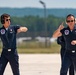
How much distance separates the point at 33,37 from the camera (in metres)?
40.2

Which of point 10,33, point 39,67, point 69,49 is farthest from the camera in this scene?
point 39,67

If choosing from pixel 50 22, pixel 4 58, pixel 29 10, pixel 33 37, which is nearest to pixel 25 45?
pixel 33 37

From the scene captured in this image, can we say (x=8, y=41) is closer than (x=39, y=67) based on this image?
Yes

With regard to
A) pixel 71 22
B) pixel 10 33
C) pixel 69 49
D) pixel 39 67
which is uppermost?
pixel 71 22

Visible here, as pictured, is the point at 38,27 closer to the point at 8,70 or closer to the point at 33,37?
the point at 33,37

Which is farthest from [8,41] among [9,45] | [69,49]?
[69,49]

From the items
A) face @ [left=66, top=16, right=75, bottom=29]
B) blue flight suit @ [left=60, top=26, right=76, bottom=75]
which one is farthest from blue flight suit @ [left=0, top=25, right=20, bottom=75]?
face @ [left=66, top=16, right=75, bottom=29]

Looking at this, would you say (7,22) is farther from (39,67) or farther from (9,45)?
(39,67)

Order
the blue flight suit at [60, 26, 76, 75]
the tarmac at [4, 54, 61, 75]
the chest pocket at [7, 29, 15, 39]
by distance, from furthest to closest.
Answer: the tarmac at [4, 54, 61, 75] < the chest pocket at [7, 29, 15, 39] < the blue flight suit at [60, 26, 76, 75]

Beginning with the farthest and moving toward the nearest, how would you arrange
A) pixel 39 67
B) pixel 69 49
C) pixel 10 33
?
pixel 39 67 < pixel 10 33 < pixel 69 49

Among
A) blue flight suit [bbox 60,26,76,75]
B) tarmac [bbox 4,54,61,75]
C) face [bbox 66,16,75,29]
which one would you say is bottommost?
tarmac [bbox 4,54,61,75]

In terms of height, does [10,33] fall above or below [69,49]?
above

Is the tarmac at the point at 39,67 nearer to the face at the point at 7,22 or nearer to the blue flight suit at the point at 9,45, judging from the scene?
the blue flight suit at the point at 9,45

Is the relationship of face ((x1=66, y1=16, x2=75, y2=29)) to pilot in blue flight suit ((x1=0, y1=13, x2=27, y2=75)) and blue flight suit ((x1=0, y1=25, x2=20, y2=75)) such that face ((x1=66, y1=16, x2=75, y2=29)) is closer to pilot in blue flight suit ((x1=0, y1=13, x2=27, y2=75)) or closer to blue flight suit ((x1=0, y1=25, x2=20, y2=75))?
pilot in blue flight suit ((x1=0, y1=13, x2=27, y2=75))
